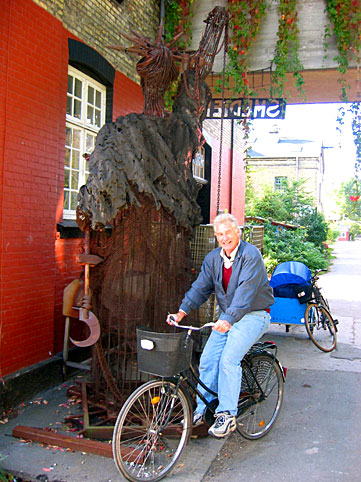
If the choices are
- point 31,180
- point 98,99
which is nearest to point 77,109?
point 98,99

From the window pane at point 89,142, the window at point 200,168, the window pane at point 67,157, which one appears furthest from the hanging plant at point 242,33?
the window at point 200,168

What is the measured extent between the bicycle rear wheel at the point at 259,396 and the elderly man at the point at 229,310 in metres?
0.34

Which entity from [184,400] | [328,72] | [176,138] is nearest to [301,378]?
[184,400]

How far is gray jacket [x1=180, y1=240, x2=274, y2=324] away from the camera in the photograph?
12.5ft

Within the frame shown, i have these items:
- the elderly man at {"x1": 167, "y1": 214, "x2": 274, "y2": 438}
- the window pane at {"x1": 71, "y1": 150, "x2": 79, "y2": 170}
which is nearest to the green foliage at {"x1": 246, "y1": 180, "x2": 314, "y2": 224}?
the window pane at {"x1": 71, "y1": 150, "x2": 79, "y2": 170}

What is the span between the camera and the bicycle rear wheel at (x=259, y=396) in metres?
4.23

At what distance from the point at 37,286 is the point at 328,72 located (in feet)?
20.8

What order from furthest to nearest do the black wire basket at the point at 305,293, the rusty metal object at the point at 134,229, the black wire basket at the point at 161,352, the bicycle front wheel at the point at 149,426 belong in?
the black wire basket at the point at 305,293 → the rusty metal object at the point at 134,229 → the bicycle front wheel at the point at 149,426 → the black wire basket at the point at 161,352

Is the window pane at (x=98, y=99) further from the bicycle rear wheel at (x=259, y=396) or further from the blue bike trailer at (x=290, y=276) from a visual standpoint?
the bicycle rear wheel at (x=259, y=396)

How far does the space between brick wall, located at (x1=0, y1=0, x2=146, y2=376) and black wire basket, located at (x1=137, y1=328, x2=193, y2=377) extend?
2.08 m

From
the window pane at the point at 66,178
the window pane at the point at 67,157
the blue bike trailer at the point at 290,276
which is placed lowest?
the blue bike trailer at the point at 290,276

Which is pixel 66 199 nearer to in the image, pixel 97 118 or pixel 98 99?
pixel 97 118

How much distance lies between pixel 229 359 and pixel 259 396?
751mm

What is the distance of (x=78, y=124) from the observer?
6742mm
